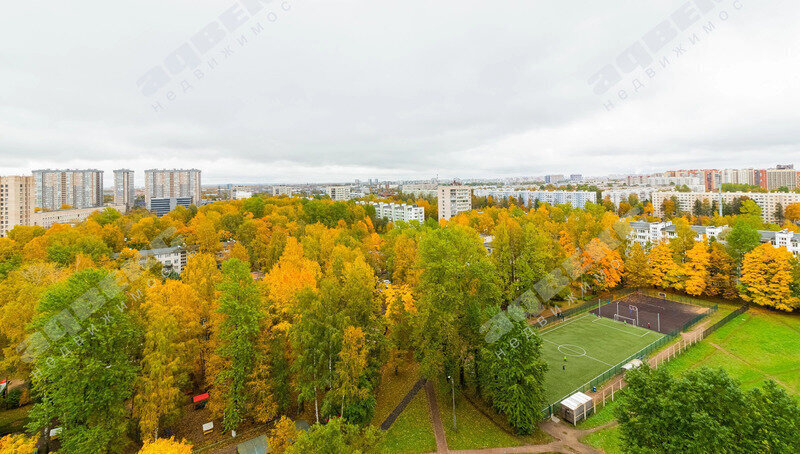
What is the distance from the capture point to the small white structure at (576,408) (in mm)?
17531

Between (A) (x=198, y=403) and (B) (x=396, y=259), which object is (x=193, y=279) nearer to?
(A) (x=198, y=403)

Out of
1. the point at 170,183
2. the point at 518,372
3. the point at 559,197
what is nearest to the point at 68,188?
the point at 170,183

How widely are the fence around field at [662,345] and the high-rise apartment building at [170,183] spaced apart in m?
143

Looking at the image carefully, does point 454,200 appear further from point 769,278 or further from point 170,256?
point 170,256

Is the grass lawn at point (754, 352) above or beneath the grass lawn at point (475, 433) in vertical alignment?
above

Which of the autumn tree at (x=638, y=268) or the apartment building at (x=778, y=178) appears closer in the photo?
the autumn tree at (x=638, y=268)

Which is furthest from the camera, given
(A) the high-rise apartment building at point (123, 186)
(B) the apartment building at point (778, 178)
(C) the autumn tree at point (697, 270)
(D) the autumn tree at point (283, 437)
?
(A) the high-rise apartment building at point (123, 186)

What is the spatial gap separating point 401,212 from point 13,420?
68.5m

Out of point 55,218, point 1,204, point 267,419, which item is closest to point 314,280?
point 267,419

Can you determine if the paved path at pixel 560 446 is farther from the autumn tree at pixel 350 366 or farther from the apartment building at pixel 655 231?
the apartment building at pixel 655 231

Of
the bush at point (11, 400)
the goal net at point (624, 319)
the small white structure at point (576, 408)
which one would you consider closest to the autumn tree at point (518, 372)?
the small white structure at point (576, 408)

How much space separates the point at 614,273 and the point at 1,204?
3839 inches

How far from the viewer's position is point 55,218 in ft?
247

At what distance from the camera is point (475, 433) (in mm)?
16844
